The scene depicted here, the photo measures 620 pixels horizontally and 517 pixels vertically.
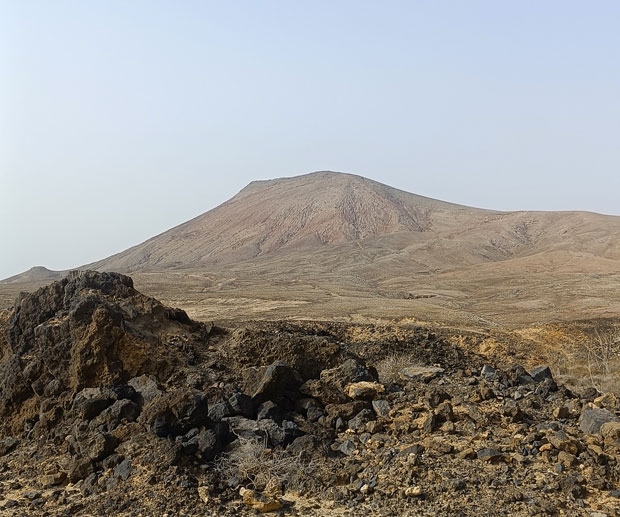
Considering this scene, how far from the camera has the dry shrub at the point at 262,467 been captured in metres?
5.41

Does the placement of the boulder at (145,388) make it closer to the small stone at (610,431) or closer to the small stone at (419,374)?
the small stone at (419,374)

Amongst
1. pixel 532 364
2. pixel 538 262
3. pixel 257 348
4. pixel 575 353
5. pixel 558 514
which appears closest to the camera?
pixel 558 514

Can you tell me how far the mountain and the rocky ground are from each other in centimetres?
1745

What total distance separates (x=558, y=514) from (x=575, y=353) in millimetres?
12669

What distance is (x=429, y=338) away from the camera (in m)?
15.8

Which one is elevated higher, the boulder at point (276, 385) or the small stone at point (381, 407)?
the boulder at point (276, 385)

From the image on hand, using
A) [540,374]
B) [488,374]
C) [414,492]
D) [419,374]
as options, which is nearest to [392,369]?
[419,374]

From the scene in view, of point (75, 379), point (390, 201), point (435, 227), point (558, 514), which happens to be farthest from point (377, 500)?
point (390, 201)

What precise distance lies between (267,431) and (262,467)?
2.15ft

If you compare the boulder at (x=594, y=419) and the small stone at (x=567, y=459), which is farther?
the boulder at (x=594, y=419)

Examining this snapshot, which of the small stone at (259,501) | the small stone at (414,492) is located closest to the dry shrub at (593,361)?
the small stone at (414,492)

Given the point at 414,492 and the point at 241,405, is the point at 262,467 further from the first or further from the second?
the point at 414,492

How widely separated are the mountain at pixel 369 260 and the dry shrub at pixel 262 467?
1932cm

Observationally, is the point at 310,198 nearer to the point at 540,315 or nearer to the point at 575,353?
the point at 540,315
